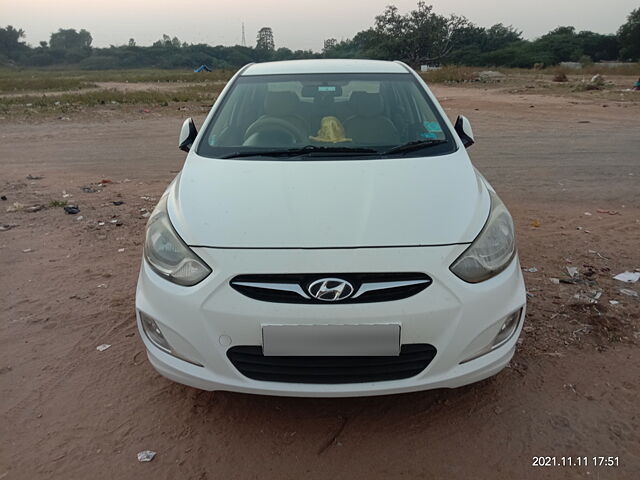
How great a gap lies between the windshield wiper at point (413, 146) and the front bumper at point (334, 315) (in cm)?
97

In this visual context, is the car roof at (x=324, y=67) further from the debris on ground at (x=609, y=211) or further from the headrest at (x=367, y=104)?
the debris on ground at (x=609, y=211)

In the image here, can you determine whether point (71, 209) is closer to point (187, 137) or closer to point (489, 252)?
point (187, 137)

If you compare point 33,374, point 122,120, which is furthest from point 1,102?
point 33,374

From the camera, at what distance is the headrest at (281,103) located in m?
3.40

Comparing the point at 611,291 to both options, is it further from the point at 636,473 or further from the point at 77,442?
the point at 77,442

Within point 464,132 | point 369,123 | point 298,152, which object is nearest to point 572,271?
point 464,132

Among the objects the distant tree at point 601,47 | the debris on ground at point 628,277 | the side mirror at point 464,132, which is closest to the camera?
the side mirror at point 464,132

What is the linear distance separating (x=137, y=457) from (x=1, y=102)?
1802 centimetres

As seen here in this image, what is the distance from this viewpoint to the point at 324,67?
3746 mm

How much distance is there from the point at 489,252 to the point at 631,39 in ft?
190

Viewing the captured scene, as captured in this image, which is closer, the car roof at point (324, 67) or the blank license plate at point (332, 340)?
the blank license plate at point (332, 340)

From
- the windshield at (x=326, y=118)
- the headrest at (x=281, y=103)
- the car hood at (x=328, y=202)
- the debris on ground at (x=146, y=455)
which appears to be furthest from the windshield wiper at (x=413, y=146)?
the debris on ground at (x=146, y=455)

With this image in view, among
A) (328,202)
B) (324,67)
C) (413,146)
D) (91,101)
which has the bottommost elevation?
(91,101)

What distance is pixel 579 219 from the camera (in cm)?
502
